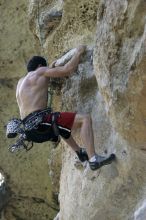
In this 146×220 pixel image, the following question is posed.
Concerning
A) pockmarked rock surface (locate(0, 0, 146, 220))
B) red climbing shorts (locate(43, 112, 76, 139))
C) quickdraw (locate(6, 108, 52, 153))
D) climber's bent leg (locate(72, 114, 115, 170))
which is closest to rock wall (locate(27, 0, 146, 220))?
pockmarked rock surface (locate(0, 0, 146, 220))

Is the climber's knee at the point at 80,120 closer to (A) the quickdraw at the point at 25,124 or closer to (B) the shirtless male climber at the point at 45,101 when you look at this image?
(B) the shirtless male climber at the point at 45,101

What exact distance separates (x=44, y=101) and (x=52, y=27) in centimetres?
184

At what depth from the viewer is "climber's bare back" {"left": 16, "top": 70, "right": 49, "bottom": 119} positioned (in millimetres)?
5844

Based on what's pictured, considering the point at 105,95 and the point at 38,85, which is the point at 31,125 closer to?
the point at 38,85

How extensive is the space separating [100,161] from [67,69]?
1.16m

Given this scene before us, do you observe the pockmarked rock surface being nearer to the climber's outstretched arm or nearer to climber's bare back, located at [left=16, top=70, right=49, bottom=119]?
the climber's outstretched arm

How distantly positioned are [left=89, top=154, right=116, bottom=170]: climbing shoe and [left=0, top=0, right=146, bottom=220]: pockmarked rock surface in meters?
0.07

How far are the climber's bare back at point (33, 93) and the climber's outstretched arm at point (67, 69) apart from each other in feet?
0.36

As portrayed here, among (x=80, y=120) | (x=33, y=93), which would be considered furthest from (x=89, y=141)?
(x=33, y=93)

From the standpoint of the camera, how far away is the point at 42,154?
456 inches

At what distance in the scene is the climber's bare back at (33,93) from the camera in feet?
19.2

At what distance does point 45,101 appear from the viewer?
590 cm

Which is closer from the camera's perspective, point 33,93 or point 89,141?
point 89,141

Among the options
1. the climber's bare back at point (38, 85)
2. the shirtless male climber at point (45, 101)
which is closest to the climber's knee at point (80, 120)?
the shirtless male climber at point (45, 101)
